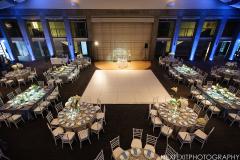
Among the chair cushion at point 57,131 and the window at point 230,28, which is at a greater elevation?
the window at point 230,28

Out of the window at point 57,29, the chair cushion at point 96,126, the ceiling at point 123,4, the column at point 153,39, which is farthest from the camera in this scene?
the window at point 57,29

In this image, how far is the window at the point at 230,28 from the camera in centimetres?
Result: 1652

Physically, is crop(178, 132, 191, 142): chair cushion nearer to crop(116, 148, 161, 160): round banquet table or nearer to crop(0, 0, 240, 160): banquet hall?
crop(0, 0, 240, 160): banquet hall

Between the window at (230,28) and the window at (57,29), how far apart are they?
20139 millimetres

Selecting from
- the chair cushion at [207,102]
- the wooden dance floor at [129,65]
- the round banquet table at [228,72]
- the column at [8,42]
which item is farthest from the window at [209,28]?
the column at [8,42]

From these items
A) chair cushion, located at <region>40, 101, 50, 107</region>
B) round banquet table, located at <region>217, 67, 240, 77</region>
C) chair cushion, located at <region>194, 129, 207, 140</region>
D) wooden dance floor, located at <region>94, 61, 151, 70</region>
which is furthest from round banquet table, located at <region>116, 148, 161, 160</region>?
wooden dance floor, located at <region>94, 61, 151, 70</region>

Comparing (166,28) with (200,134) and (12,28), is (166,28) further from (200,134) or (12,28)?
(12,28)

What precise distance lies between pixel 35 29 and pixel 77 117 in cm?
1574

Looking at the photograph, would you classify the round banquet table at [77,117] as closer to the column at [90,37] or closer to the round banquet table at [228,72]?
the column at [90,37]

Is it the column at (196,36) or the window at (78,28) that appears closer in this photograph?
the column at (196,36)

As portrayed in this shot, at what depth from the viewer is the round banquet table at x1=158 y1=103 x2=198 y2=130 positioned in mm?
6044

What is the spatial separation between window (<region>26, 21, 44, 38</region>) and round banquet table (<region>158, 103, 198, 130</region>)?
1726 cm

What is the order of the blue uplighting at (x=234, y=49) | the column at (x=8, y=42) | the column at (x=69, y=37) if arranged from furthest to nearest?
1. the blue uplighting at (x=234, y=49)
2. the column at (x=8, y=42)
3. the column at (x=69, y=37)

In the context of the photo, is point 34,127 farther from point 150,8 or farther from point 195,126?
point 150,8
